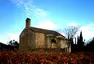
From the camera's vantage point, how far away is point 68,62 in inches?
331

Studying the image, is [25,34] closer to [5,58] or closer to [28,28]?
[28,28]

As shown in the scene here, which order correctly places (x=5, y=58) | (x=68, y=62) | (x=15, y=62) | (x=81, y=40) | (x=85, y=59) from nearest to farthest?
(x=15, y=62) → (x=5, y=58) → (x=68, y=62) → (x=85, y=59) → (x=81, y=40)

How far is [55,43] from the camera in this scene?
2303 inches

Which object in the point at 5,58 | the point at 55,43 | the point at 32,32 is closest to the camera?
the point at 5,58

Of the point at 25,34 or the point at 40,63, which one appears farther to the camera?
the point at 25,34

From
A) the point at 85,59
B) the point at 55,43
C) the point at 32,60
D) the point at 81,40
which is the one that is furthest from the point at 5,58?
the point at 81,40

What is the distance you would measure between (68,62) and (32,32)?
4569cm

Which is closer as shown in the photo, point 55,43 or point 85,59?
point 85,59

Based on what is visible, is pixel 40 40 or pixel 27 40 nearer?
pixel 40 40

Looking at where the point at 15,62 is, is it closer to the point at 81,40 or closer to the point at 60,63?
the point at 60,63

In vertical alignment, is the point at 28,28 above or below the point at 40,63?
above

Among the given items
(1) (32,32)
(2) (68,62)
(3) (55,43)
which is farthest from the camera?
(3) (55,43)

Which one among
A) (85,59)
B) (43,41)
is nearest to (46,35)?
(43,41)

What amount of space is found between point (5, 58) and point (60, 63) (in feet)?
8.17
